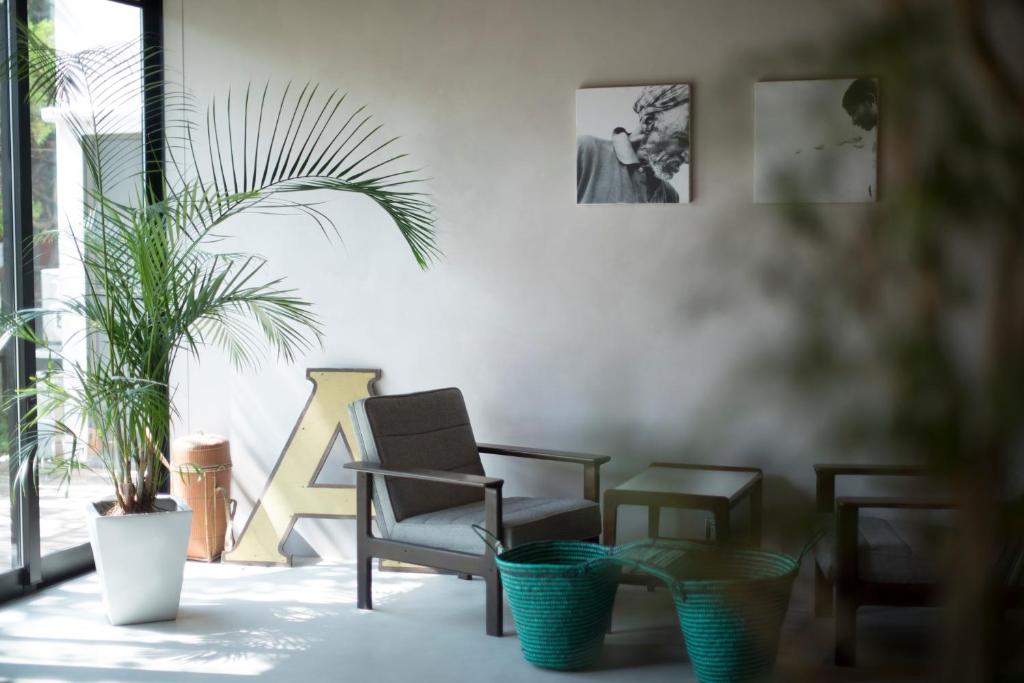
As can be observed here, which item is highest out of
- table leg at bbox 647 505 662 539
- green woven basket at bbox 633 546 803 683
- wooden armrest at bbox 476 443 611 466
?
green woven basket at bbox 633 546 803 683

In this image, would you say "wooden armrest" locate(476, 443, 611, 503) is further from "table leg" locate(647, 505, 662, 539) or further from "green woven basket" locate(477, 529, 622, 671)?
"green woven basket" locate(477, 529, 622, 671)

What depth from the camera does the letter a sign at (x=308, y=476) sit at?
4812mm

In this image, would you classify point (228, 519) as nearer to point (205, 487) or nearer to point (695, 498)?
point (205, 487)

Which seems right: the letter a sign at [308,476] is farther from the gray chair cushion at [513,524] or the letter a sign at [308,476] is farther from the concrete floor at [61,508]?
the gray chair cushion at [513,524]

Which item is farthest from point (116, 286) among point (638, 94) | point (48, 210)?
point (638, 94)

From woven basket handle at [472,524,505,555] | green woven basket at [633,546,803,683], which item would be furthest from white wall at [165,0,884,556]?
green woven basket at [633,546,803,683]

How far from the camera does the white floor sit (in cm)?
341

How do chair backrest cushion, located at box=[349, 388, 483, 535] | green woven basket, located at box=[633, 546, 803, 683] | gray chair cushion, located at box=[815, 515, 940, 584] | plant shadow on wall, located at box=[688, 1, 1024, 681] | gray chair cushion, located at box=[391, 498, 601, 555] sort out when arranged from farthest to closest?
chair backrest cushion, located at box=[349, 388, 483, 535] → gray chair cushion, located at box=[391, 498, 601, 555] → gray chair cushion, located at box=[815, 515, 940, 584] → green woven basket, located at box=[633, 546, 803, 683] → plant shadow on wall, located at box=[688, 1, 1024, 681]

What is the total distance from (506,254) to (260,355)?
129 centimetres

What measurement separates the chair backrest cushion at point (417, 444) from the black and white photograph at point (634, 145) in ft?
3.64

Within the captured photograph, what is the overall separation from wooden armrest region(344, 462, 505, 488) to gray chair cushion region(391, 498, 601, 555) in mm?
146

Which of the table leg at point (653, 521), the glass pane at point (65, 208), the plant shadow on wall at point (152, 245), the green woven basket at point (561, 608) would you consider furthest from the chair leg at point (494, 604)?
the glass pane at point (65, 208)

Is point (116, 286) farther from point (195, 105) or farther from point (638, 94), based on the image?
point (638, 94)

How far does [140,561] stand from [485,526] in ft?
4.25
